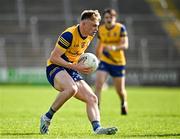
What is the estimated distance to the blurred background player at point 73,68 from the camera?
9.40 metres

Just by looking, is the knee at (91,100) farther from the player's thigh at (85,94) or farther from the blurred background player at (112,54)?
the blurred background player at (112,54)

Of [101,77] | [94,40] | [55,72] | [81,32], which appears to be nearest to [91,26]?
[81,32]

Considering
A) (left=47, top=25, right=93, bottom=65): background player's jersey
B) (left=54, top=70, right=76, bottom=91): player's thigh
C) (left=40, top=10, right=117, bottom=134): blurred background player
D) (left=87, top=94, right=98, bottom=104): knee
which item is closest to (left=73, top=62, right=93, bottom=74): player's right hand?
(left=40, top=10, right=117, bottom=134): blurred background player

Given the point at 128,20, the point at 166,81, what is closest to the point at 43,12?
the point at 128,20

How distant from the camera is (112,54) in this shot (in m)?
14.9

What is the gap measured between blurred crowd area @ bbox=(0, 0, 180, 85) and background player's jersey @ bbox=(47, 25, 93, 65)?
67.0 ft

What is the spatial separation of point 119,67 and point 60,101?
537 centimetres

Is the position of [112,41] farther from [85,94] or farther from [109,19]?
[85,94]

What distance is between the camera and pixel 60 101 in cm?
962

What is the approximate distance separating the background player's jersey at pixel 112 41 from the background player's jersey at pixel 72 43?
5.09m

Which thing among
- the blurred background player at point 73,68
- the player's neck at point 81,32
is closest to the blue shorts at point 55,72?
the blurred background player at point 73,68

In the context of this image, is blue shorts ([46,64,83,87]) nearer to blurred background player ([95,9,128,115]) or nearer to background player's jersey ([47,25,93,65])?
background player's jersey ([47,25,93,65])

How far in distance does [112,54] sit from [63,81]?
18.1 feet

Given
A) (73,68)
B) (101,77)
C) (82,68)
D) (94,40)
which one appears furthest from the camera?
(94,40)
